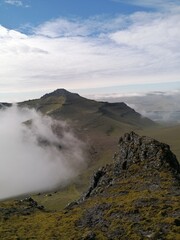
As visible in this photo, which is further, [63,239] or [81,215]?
[81,215]

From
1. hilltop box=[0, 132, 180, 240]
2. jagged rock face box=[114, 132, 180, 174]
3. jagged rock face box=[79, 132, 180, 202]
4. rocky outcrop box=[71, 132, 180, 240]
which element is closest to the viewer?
rocky outcrop box=[71, 132, 180, 240]

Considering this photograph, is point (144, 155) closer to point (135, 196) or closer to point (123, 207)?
point (135, 196)

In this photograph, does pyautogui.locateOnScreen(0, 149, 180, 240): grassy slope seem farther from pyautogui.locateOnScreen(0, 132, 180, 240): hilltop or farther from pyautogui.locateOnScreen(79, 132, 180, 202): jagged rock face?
pyautogui.locateOnScreen(79, 132, 180, 202): jagged rock face

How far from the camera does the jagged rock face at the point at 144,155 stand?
80875 millimetres

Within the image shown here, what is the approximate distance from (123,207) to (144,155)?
2318 cm

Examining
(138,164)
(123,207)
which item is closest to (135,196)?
(123,207)

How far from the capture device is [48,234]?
60.4 metres

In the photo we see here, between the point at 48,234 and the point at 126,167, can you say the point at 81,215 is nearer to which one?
the point at 48,234

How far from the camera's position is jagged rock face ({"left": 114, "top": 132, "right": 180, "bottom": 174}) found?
265 ft

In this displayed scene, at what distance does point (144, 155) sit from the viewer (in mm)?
84562

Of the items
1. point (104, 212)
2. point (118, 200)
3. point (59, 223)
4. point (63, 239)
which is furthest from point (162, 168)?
point (63, 239)

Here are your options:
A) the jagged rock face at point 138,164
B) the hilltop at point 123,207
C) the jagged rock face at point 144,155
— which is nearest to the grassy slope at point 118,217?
the hilltop at point 123,207

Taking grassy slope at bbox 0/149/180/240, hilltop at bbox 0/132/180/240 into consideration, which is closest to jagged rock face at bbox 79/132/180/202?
hilltop at bbox 0/132/180/240

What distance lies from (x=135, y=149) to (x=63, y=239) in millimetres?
37025
